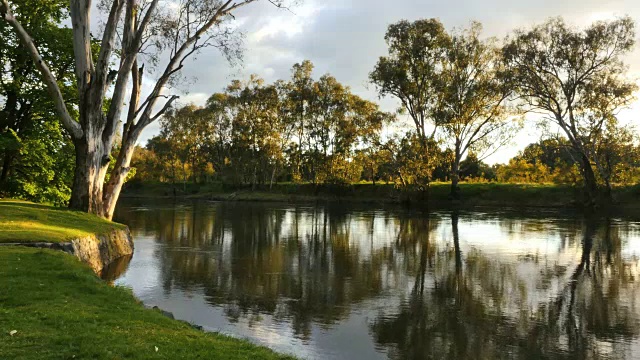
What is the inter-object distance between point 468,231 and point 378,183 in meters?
39.9

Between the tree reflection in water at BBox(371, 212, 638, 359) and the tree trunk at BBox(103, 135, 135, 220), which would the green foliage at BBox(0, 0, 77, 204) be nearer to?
the tree trunk at BBox(103, 135, 135, 220)

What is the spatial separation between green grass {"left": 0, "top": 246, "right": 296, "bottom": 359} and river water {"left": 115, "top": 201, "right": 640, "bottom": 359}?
75.0 inches

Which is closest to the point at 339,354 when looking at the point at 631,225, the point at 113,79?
the point at 113,79

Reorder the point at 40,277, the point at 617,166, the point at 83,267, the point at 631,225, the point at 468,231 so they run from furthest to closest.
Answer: the point at 617,166
the point at 631,225
the point at 468,231
the point at 83,267
the point at 40,277

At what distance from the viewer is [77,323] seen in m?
6.60

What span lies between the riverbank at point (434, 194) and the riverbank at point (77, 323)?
163 feet

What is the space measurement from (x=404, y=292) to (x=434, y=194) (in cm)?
4885

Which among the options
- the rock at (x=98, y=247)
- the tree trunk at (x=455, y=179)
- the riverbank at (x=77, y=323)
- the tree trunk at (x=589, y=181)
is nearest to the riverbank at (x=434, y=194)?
the tree trunk at (x=455, y=179)

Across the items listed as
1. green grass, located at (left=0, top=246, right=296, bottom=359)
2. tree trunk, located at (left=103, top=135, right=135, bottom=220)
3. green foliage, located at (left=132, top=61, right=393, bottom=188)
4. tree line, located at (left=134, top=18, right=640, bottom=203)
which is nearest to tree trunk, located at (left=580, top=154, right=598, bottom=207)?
tree line, located at (left=134, top=18, right=640, bottom=203)

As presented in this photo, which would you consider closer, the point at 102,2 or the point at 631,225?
the point at 102,2

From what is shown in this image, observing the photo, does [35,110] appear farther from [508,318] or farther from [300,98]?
[300,98]

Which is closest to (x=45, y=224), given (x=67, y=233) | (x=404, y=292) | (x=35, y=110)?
(x=67, y=233)

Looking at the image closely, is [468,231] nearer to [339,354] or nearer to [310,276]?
[310,276]

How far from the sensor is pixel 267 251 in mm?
20094
